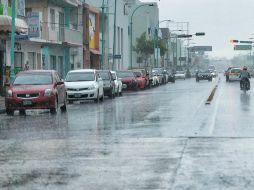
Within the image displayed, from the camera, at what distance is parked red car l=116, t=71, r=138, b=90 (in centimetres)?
5284

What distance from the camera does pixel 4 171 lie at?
35.1 ft

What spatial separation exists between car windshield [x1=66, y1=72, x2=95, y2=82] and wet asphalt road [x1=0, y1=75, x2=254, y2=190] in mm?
13342

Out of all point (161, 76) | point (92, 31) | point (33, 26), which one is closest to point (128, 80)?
point (33, 26)

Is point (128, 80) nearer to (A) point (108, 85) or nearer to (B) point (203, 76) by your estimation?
(A) point (108, 85)

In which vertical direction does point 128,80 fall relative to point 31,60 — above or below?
below

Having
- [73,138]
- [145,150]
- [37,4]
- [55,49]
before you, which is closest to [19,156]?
[145,150]

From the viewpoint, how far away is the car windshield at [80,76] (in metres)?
35.0

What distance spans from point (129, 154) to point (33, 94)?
13.7 metres

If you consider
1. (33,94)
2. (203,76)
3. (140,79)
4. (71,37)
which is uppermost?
(71,37)

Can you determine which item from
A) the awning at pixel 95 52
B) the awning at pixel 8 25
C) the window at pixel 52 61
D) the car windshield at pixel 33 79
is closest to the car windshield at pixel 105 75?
the awning at pixel 8 25

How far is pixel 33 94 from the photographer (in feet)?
84.3

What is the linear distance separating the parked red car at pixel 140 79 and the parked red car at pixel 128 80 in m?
1.19

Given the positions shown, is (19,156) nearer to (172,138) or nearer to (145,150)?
(145,150)

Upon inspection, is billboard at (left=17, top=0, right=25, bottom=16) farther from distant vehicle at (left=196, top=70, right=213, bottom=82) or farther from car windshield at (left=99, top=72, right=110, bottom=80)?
distant vehicle at (left=196, top=70, right=213, bottom=82)
